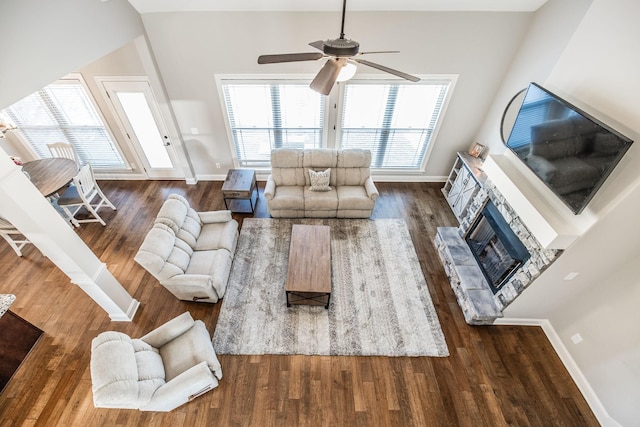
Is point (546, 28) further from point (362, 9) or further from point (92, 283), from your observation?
point (92, 283)

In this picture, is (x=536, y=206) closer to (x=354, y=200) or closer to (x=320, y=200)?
(x=354, y=200)

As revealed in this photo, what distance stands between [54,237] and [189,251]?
4.79 ft

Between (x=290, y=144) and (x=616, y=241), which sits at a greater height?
(x=616, y=241)

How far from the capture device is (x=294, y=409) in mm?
2893

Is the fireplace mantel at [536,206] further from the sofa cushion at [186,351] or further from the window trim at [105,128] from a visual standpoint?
the window trim at [105,128]

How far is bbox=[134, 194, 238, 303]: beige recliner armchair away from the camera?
3.33 m

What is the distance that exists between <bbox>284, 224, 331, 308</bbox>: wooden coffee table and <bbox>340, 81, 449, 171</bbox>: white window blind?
2187 millimetres

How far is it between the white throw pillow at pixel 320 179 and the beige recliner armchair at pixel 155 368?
2.77m

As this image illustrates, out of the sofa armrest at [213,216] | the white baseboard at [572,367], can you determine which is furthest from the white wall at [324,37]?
Result: the white baseboard at [572,367]

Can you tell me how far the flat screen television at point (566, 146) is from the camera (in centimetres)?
215

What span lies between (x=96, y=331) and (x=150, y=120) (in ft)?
11.5

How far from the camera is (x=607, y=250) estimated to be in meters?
2.59

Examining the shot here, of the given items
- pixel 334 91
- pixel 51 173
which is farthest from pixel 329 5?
pixel 51 173

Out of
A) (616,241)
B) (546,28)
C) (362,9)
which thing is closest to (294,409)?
(616,241)
